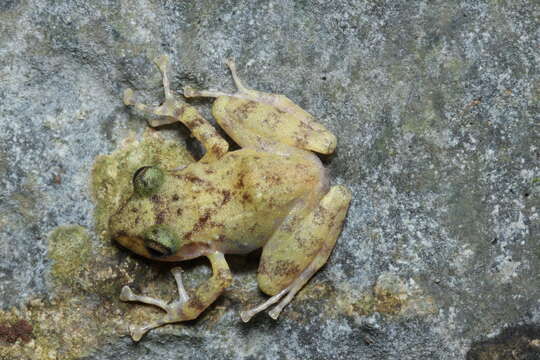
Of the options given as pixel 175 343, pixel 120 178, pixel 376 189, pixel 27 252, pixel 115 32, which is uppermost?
pixel 115 32

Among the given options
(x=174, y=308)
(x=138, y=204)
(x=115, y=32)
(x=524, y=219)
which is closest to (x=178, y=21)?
(x=115, y=32)

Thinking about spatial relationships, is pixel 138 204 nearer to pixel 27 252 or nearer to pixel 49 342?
pixel 27 252

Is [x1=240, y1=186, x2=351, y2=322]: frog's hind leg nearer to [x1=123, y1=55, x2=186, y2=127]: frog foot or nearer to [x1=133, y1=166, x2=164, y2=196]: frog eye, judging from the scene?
[x1=133, y1=166, x2=164, y2=196]: frog eye

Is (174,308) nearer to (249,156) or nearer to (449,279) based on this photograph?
(249,156)

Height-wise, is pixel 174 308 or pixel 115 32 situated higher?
pixel 115 32

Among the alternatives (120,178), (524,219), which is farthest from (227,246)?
(524,219)

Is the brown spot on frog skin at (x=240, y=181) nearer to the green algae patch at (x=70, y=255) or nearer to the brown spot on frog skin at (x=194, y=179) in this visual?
the brown spot on frog skin at (x=194, y=179)
